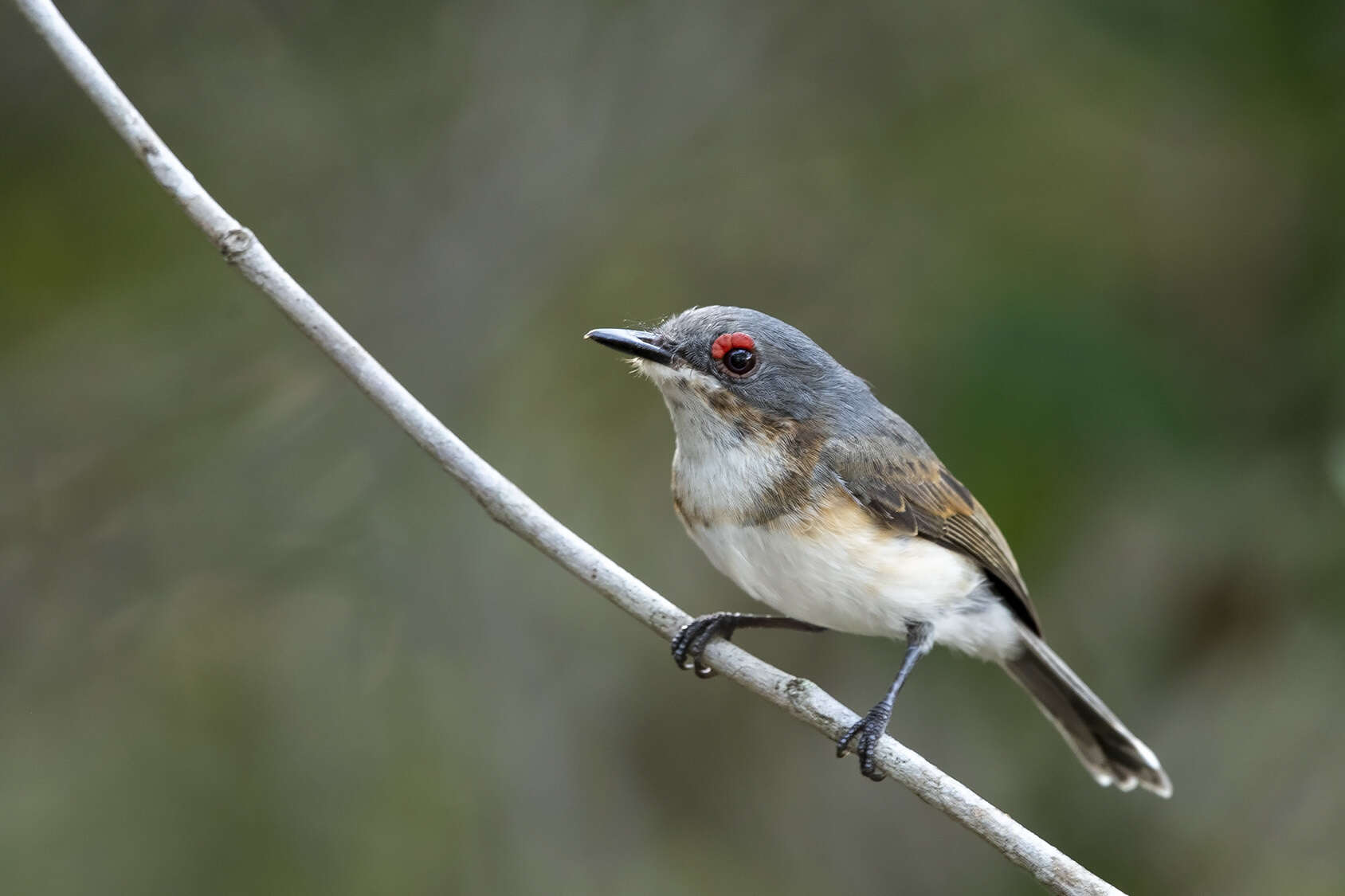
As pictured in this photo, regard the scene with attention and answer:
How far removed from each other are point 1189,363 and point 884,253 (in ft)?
4.34

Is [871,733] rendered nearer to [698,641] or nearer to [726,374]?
[698,641]

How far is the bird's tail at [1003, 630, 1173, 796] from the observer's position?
4.48 meters

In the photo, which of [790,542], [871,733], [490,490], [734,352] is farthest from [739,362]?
[871,733]

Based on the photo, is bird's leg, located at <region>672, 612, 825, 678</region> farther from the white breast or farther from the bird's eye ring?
the bird's eye ring

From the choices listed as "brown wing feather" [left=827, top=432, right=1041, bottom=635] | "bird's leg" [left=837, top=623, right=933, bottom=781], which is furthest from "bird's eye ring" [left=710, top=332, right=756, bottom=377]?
"bird's leg" [left=837, top=623, right=933, bottom=781]

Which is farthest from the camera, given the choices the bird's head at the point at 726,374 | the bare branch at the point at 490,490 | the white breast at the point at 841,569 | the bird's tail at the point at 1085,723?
the bird's tail at the point at 1085,723

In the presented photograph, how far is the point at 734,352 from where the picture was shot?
12.5 feet

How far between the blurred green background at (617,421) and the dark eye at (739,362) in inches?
46.7

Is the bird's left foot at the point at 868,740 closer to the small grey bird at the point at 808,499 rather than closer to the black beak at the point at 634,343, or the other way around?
the small grey bird at the point at 808,499

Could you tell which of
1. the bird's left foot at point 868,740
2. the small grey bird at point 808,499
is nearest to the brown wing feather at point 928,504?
the small grey bird at point 808,499

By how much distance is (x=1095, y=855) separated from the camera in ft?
15.8

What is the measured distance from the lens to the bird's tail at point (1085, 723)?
4.48 meters

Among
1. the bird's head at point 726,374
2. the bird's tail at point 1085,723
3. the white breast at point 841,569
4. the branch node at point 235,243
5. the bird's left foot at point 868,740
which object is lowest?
the bird's tail at point 1085,723

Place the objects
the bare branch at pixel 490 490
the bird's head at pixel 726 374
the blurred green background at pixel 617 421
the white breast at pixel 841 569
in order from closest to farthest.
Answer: the bare branch at pixel 490 490
the white breast at pixel 841 569
the bird's head at pixel 726 374
the blurred green background at pixel 617 421
